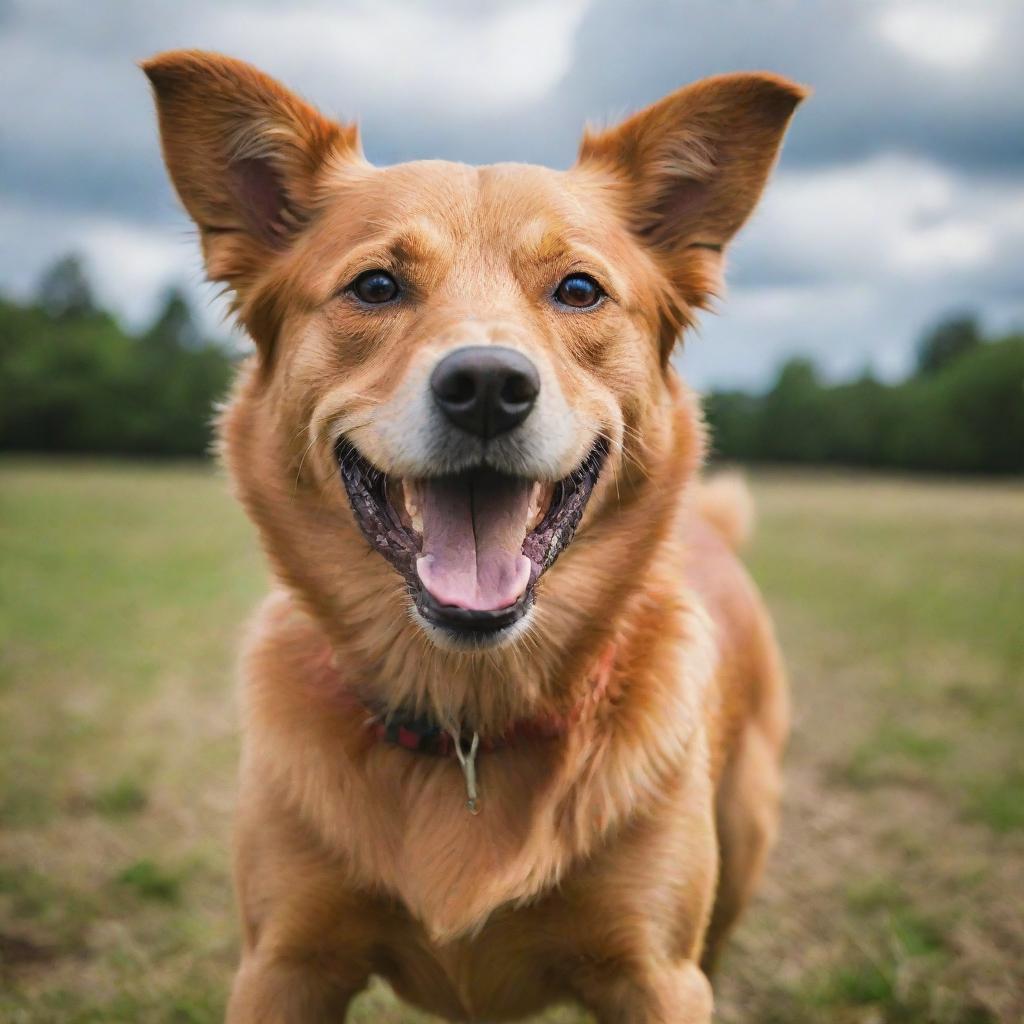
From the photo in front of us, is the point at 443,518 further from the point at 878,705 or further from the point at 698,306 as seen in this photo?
the point at 878,705

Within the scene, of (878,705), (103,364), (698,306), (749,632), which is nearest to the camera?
(698,306)

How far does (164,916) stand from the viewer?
4.02 metres

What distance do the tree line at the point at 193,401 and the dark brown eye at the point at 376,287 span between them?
4813 cm

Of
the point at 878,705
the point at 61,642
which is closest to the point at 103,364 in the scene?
the point at 61,642

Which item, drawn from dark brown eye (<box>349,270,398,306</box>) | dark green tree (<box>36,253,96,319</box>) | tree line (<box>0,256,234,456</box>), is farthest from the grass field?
dark green tree (<box>36,253,96,319</box>)

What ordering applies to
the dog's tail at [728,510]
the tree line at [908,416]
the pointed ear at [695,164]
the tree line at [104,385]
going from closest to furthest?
the pointed ear at [695,164]
the dog's tail at [728,510]
the tree line at [104,385]
the tree line at [908,416]

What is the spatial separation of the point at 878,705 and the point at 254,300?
5.71m

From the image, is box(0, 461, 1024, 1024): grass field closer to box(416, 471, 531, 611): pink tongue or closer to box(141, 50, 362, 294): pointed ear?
box(416, 471, 531, 611): pink tongue

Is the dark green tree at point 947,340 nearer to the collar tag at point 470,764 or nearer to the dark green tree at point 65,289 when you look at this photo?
the dark green tree at point 65,289

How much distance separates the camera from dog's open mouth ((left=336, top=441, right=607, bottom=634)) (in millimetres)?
2453

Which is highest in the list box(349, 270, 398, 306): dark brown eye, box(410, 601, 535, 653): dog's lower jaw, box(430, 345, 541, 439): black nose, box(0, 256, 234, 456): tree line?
box(349, 270, 398, 306): dark brown eye

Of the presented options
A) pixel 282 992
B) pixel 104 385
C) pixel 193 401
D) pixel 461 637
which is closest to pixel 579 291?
pixel 461 637

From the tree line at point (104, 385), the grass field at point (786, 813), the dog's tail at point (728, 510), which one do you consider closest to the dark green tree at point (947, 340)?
the tree line at point (104, 385)

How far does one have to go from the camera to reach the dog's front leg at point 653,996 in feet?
8.34
